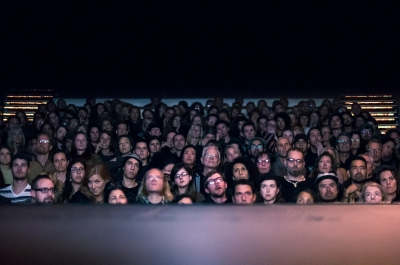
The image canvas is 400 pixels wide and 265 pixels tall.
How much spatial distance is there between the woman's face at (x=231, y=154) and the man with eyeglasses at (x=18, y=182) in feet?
6.91

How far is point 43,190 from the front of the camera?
17.3ft

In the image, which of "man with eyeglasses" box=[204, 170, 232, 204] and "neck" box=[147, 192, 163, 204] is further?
"man with eyeglasses" box=[204, 170, 232, 204]

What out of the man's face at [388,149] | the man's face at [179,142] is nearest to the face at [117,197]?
the man's face at [179,142]

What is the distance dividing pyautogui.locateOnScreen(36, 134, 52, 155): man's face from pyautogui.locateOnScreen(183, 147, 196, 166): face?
160 cm

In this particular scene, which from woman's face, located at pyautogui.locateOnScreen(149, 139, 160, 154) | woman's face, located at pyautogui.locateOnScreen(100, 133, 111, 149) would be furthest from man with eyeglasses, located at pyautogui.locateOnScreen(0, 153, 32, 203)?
woman's face, located at pyautogui.locateOnScreen(149, 139, 160, 154)

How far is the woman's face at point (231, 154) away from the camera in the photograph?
6.65 meters

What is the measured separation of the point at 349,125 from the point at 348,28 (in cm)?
183

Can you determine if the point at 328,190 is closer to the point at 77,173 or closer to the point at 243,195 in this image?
the point at 243,195

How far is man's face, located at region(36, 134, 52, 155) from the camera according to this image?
23.0 ft

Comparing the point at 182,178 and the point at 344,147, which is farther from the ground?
the point at 344,147

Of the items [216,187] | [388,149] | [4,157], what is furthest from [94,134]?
[388,149]

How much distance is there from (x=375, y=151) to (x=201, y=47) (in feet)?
12.7

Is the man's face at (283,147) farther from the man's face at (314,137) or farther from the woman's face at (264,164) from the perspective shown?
the man's face at (314,137)

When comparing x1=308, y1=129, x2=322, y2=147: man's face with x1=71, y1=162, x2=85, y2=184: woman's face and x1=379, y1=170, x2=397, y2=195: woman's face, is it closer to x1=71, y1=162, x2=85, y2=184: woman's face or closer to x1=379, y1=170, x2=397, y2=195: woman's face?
x1=379, y1=170, x2=397, y2=195: woman's face
